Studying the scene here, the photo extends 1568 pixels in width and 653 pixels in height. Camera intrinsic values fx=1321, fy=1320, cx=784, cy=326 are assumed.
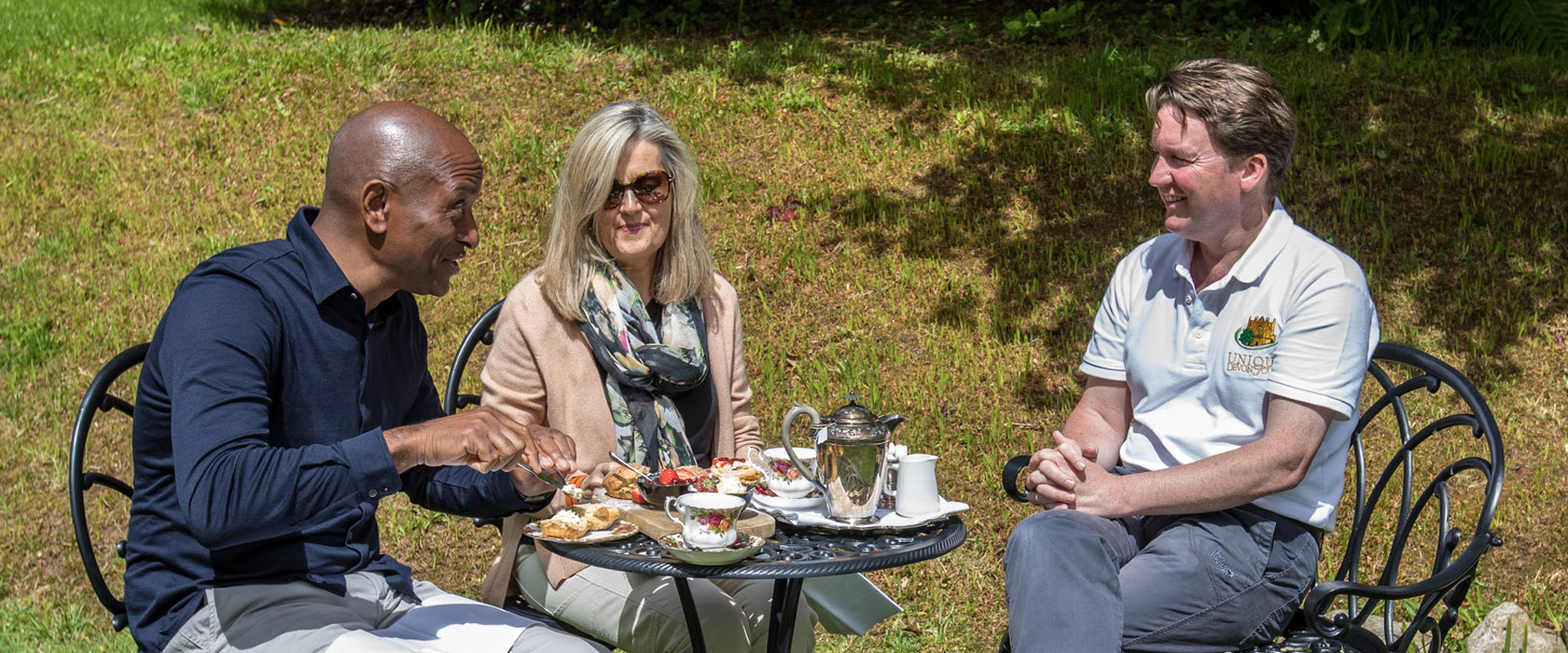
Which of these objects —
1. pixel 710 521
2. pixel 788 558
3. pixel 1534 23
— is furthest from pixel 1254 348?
pixel 1534 23

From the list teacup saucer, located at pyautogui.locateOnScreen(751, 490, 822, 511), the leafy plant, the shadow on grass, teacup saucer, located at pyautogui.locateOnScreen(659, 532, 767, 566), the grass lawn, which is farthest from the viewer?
the leafy plant

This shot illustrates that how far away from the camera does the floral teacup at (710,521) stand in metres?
2.63

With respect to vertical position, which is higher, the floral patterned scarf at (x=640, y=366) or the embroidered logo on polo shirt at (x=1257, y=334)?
the embroidered logo on polo shirt at (x=1257, y=334)

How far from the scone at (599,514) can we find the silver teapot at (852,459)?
0.42 metres

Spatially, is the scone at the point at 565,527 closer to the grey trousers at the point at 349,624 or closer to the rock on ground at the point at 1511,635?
the grey trousers at the point at 349,624

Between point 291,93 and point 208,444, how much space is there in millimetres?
6205

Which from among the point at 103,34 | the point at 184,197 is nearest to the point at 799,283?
the point at 184,197

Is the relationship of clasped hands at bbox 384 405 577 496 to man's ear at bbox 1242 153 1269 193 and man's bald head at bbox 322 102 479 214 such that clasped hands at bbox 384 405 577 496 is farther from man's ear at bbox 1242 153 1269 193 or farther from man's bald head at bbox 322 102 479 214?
man's ear at bbox 1242 153 1269 193

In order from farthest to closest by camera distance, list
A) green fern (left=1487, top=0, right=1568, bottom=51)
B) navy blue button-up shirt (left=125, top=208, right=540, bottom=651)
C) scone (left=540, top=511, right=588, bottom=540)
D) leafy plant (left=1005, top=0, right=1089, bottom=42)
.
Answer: leafy plant (left=1005, top=0, right=1089, bottom=42), green fern (left=1487, top=0, right=1568, bottom=51), scone (left=540, top=511, right=588, bottom=540), navy blue button-up shirt (left=125, top=208, right=540, bottom=651)

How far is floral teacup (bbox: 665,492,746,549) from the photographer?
2631mm

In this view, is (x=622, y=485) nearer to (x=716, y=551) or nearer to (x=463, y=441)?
(x=716, y=551)

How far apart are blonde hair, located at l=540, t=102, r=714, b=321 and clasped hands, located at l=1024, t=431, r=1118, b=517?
1.16 meters

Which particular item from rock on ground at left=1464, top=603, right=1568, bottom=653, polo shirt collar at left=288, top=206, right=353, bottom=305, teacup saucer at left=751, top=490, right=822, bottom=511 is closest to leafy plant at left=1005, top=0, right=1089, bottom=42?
rock on ground at left=1464, top=603, right=1568, bottom=653

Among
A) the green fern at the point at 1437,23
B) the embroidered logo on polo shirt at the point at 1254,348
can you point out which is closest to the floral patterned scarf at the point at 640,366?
the embroidered logo on polo shirt at the point at 1254,348
